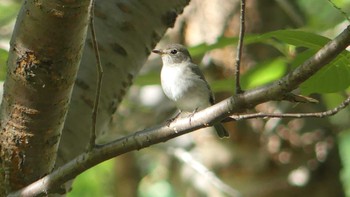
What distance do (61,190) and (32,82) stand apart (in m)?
0.30

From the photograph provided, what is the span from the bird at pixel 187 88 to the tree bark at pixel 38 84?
625 millimetres

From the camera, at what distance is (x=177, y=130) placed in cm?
124

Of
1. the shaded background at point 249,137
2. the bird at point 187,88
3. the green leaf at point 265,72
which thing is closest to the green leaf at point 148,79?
the bird at point 187,88

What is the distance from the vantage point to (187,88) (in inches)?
84.4

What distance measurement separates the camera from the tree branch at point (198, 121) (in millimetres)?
1019

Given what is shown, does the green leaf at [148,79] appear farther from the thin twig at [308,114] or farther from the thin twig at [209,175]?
the thin twig at [308,114]

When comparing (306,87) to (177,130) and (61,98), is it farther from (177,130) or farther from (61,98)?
(61,98)

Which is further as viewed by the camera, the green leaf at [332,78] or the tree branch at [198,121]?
the green leaf at [332,78]

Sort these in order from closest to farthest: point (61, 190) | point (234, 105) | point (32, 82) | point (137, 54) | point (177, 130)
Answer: point (234, 105), point (177, 130), point (32, 82), point (61, 190), point (137, 54)

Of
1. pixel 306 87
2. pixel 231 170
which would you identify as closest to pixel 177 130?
pixel 306 87

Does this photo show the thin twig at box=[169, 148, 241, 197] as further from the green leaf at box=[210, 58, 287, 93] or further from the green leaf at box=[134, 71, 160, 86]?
the green leaf at box=[210, 58, 287, 93]

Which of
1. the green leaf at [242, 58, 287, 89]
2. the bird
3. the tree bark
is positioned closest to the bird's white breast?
the bird

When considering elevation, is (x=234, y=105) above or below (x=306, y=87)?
above

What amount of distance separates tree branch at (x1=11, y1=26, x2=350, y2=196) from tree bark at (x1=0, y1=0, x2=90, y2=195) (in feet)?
0.28
